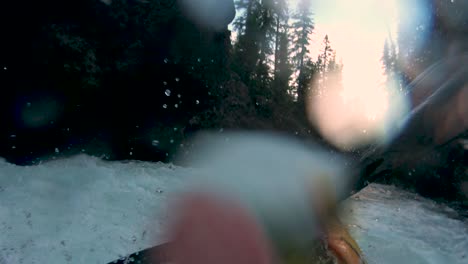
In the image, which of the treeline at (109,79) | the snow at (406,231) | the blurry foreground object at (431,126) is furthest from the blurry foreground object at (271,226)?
the treeline at (109,79)

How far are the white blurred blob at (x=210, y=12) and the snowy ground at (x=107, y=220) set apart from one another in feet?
17.6

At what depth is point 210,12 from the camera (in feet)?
37.1

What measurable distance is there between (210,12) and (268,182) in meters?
7.57

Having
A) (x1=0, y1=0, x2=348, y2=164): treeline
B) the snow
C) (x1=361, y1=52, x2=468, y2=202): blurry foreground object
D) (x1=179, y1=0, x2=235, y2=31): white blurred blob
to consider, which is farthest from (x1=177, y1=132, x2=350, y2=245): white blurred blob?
(x1=179, y1=0, x2=235, y2=31): white blurred blob

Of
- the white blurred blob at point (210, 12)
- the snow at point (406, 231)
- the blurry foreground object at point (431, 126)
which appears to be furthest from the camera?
the white blurred blob at point (210, 12)

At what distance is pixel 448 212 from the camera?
8.90 metres

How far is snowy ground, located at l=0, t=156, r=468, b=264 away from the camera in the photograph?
144 inches

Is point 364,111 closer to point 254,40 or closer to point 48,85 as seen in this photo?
point 254,40

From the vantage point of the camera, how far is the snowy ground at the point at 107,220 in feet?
12.0

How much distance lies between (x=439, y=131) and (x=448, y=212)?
7.89 metres

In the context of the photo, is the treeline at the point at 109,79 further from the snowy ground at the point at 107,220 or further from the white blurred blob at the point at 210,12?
the snowy ground at the point at 107,220

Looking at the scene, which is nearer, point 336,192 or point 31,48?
point 336,192

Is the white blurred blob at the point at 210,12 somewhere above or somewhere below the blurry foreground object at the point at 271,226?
above

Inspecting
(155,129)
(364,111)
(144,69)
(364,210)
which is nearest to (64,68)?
(144,69)
